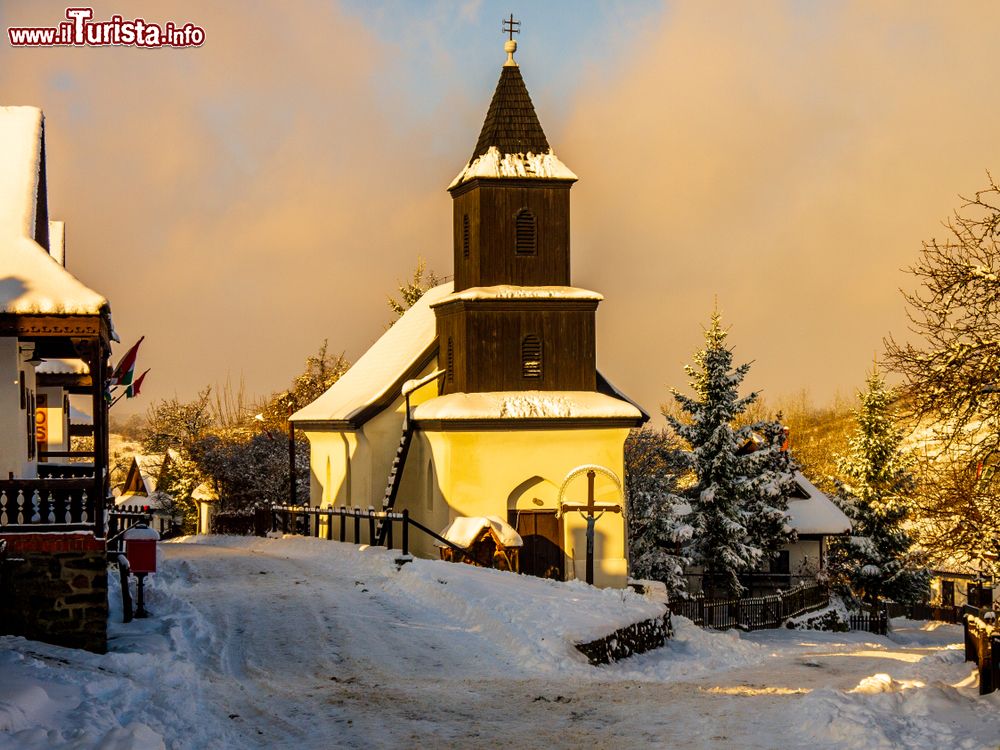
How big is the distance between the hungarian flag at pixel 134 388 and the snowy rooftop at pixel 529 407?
28.4 ft

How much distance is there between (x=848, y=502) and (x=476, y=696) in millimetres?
40331

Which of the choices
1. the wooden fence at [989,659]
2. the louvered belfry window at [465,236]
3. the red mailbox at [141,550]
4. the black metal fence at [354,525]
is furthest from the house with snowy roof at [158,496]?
the wooden fence at [989,659]

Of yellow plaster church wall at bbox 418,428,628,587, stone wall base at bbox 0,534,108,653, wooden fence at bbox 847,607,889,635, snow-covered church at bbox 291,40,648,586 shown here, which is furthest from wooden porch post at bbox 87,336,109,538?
wooden fence at bbox 847,607,889,635

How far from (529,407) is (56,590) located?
2030cm

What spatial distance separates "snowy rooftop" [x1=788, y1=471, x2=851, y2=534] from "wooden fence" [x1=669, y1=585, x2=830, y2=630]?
515cm

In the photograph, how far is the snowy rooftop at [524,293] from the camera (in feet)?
121

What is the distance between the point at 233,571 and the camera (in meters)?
28.2

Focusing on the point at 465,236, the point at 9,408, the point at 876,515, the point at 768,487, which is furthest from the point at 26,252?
the point at 876,515

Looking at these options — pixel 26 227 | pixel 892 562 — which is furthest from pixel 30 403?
pixel 892 562

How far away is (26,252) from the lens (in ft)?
63.8

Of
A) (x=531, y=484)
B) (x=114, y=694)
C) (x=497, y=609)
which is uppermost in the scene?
(x=531, y=484)

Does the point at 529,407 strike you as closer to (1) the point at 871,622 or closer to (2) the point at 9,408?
(1) the point at 871,622

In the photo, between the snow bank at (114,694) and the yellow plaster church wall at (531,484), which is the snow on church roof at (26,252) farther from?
the yellow plaster church wall at (531,484)

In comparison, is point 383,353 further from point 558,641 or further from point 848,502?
point 558,641
